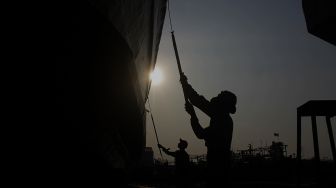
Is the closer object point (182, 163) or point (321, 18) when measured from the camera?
point (182, 163)

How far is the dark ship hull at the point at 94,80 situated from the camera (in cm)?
324

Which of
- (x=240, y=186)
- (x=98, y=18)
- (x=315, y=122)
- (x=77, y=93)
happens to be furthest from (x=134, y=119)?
(x=240, y=186)

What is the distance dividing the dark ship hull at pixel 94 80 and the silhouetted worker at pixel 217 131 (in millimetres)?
1053

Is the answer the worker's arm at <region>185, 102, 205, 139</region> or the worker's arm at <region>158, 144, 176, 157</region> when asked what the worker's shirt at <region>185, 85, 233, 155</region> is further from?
the worker's arm at <region>158, 144, 176, 157</region>

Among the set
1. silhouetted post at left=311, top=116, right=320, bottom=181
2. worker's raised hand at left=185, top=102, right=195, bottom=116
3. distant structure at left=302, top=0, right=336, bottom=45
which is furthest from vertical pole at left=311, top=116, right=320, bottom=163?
worker's raised hand at left=185, top=102, right=195, bottom=116

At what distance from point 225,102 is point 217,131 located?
303mm

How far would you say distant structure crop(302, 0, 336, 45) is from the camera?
25.9 feet

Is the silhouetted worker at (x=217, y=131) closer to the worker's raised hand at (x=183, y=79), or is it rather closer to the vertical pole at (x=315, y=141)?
the worker's raised hand at (x=183, y=79)

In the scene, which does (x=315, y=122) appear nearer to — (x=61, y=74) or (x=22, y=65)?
(x=61, y=74)

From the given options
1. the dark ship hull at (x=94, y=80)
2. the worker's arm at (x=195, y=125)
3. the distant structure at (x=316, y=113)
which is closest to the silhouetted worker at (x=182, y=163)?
the distant structure at (x=316, y=113)

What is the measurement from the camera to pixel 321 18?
8.27 m

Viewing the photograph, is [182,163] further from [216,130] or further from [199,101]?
[216,130]

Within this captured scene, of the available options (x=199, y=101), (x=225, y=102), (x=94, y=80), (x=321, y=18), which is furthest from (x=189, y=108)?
(x=321, y=18)

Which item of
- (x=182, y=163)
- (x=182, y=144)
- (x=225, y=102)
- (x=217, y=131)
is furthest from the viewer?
(x=182, y=144)
